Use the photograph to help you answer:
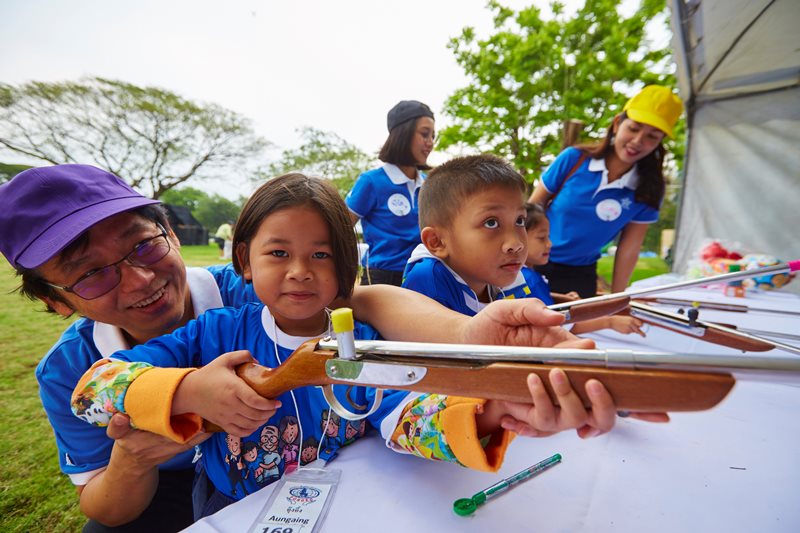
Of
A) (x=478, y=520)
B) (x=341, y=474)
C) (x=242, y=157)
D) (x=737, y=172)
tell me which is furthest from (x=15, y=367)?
(x=242, y=157)

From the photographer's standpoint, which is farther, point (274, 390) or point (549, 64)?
point (549, 64)

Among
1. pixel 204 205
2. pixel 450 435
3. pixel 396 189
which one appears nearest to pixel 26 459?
pixel 396 189

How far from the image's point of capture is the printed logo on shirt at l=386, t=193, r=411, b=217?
2.74 m

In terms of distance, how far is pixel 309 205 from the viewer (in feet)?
3.43

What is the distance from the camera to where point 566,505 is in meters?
0.75

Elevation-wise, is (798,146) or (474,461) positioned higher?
(798,146)

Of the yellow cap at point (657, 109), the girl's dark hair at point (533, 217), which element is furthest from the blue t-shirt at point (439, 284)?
the yellow cap at point (657, 109)

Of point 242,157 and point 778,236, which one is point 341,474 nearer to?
point 778,236

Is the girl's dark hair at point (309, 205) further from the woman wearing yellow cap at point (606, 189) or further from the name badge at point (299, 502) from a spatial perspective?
the woman wearing yellow cap at point (606, 189)

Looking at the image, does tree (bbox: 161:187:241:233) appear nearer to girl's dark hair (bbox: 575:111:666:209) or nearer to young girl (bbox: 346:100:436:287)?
young girl (bbox: 346:100:436:287)

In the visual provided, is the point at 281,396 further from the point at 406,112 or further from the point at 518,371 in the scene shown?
the point at 406,112

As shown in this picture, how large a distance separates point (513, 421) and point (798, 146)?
4305 millimetres

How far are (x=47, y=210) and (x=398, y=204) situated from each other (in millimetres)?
1990

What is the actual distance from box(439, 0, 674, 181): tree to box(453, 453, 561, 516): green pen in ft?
27.7
